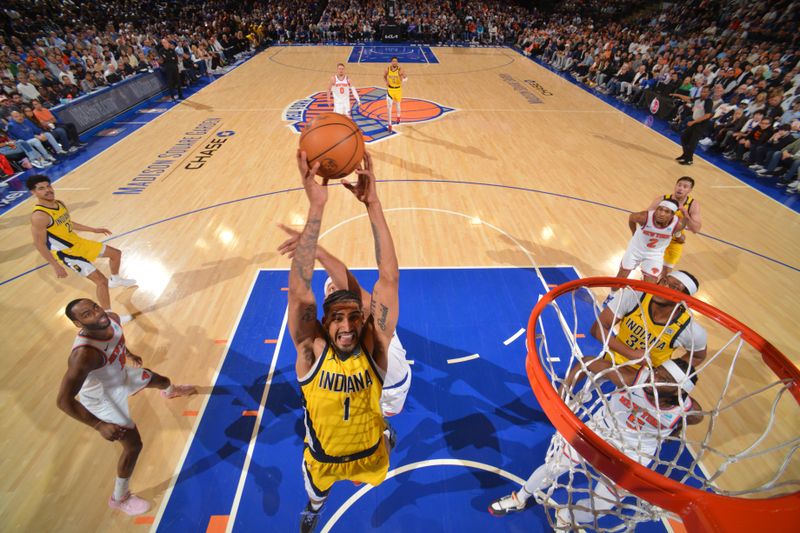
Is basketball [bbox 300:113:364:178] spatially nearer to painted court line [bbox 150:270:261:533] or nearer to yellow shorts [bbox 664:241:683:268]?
painted court line [bbox 150:270:261:533]

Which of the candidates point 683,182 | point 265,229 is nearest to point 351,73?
point 265,229

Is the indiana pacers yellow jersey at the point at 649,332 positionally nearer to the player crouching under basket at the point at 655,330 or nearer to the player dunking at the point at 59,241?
the player crouching under basket at the point at 655,330

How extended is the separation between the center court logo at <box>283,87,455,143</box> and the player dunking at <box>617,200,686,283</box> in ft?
23.1

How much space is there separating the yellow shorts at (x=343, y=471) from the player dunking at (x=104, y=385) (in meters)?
1.66

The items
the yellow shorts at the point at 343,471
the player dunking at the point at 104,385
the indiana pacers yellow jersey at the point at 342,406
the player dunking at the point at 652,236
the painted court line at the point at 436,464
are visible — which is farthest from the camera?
the player dunking at the point at 652,236

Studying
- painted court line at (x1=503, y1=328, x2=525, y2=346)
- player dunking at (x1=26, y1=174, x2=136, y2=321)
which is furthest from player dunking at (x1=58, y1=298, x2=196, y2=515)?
painted court line at (x1=503, y1=328, x2=525, y2=346)

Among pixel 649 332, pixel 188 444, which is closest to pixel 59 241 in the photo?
pixel 188 444

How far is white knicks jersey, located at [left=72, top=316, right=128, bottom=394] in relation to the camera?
3.09m

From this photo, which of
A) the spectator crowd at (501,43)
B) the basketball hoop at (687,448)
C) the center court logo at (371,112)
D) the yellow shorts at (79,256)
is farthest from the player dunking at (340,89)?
the basketball hoop at (687,448)

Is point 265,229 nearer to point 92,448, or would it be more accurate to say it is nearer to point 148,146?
point 92,448

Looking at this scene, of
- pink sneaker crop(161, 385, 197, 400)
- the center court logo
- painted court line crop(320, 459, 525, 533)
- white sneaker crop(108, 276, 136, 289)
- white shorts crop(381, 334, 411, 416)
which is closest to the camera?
painted court line crop(320, 459, 525, 533)

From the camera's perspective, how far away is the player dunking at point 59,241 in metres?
4.58

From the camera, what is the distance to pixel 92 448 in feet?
12.7

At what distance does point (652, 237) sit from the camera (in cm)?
491
